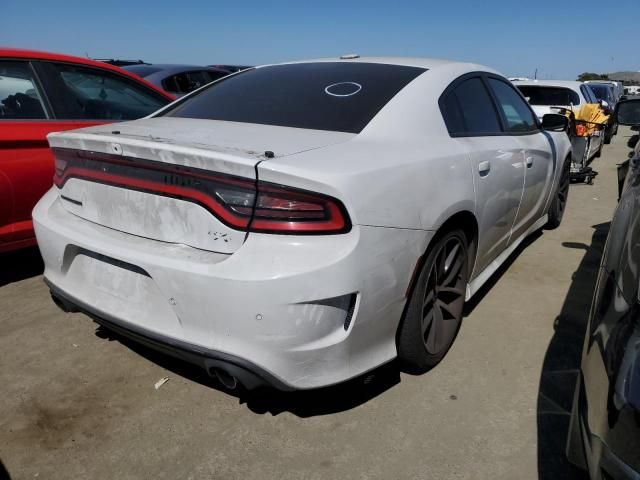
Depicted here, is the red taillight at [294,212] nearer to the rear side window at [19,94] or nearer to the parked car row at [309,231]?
the parked car row at [309,231]

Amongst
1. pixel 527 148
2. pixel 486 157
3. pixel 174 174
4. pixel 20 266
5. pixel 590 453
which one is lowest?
pixel 20 266

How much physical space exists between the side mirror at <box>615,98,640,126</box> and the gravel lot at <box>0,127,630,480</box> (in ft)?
5.15

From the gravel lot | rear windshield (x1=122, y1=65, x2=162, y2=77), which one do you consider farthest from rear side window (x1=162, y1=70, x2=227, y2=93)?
the gravel lot

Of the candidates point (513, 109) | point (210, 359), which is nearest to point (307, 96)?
point (210, 359)

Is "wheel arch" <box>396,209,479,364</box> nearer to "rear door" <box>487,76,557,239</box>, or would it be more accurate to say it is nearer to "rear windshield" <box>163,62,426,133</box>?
"rear windshield" <box>163,62,426,133</box>

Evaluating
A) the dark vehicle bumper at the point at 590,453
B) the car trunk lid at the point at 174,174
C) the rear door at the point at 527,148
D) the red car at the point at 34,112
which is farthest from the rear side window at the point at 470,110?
the red car at the point at 34,112

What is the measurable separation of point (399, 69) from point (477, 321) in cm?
151

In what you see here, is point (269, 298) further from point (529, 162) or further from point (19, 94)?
point (19, 94)

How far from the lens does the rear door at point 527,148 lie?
3262mm

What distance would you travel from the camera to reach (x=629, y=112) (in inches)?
142

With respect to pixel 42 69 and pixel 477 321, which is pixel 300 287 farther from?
pixel 42 69

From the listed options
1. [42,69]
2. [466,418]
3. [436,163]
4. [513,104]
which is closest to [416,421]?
[466,418]

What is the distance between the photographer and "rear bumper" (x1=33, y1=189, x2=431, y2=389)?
1658 mm

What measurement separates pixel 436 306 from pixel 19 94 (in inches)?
122
